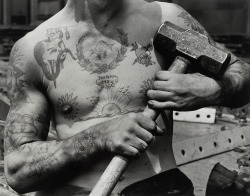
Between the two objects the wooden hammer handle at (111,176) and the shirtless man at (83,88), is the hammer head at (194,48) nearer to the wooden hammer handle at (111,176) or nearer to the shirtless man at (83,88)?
the shirtless man at (83,88)

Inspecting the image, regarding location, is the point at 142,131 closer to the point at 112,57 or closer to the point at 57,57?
the point at 112,57

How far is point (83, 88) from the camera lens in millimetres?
2086

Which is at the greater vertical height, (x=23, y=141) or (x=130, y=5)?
(x=130, y=5)

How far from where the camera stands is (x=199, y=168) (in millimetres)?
3732

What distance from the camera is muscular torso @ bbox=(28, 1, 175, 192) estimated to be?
2062 millimetres

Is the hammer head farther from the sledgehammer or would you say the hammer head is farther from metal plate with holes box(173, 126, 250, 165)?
metal plate with holes box(173, 126, 250, 165)

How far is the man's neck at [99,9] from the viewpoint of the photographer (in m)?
2.12

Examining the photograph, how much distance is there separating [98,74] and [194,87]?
18.5 inches

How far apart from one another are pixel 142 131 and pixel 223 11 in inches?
243

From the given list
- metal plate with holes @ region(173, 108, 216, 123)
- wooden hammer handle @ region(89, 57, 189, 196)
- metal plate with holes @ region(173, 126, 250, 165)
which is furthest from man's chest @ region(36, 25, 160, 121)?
metal plate with holes @ region(173, 108, 216, 123)

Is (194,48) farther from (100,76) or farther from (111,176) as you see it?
(111,176)

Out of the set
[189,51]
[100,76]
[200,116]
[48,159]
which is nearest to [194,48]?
[189,51]

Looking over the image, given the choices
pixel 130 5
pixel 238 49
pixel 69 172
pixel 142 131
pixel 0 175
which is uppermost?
pixel 130 5

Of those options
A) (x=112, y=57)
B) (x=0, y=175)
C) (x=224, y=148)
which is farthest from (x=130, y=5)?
(x=224, y=148)
